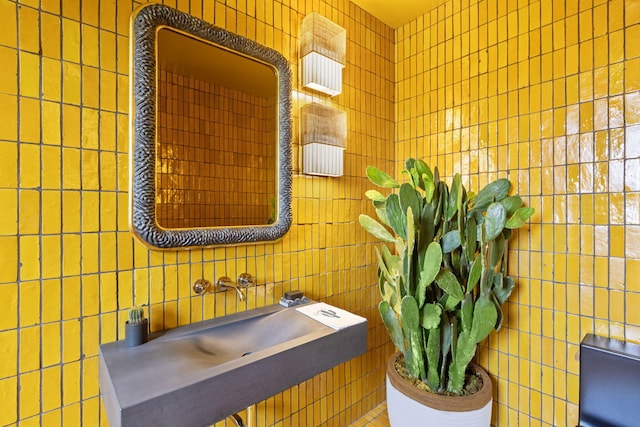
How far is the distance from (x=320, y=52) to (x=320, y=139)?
0.43 meters

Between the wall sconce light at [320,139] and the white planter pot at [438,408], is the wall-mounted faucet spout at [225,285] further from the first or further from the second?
the white planter pot at [438,408]

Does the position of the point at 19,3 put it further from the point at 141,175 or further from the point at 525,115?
the point at 525,115

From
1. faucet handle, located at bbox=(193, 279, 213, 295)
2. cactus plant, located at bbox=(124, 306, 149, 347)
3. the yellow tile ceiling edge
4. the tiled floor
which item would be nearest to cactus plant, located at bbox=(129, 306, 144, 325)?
cactus plant, located at bbox=(124, 306, 149, 347)

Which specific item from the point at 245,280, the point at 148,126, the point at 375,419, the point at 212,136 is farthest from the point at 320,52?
the point at 375,419

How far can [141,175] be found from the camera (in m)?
1.06

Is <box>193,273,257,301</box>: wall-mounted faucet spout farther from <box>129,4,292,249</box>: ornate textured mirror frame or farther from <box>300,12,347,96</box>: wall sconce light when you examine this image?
<box>300,12,347,96</box>: wall sconce light

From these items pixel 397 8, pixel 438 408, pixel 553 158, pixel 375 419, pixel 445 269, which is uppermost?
pixel 397 8

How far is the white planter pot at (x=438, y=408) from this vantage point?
1231 millimetres

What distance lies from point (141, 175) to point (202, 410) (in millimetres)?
773

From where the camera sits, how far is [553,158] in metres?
1.41

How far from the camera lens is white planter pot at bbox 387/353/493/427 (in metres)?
1.23

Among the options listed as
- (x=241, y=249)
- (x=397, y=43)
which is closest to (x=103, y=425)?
(x=241, y=249)

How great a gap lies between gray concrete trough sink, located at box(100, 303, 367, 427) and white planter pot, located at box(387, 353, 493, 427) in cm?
36

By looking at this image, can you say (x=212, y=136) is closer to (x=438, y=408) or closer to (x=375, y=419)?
(x=438, y=408)
